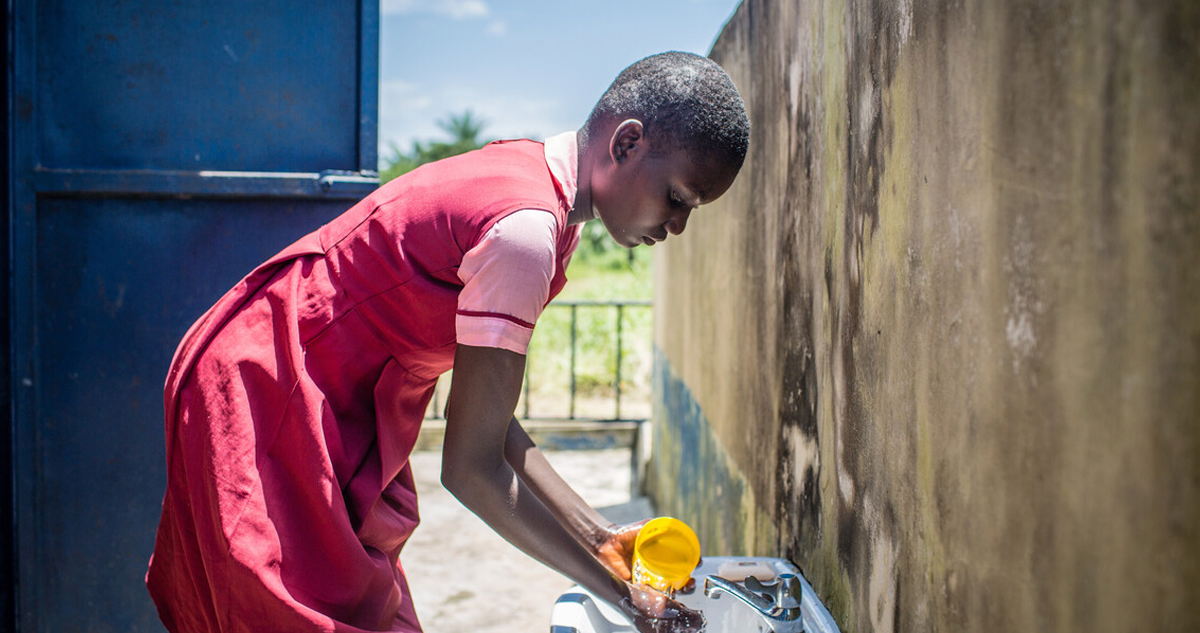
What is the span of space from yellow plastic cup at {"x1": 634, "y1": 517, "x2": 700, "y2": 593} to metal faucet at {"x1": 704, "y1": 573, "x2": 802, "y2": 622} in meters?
0.07

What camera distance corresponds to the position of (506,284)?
1.38 m

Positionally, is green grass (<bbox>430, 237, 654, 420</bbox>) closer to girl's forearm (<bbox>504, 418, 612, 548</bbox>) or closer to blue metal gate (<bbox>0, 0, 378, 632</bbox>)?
blue metal gate (<bbox>0, 0, 378, 632</bbox>)

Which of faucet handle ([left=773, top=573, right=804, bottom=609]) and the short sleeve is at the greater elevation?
the short sleeve

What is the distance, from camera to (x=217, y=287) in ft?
8.41

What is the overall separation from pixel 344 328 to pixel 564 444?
5.57m

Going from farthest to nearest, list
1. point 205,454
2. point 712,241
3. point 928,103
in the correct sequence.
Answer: point 712,241 → point 205,454 → point 928,103

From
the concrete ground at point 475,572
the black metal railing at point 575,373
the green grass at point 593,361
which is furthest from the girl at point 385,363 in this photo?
the green grass at point 593,361

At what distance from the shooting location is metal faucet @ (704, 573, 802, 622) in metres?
1.75

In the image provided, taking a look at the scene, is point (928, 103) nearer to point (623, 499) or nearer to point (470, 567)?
point (470, 567)

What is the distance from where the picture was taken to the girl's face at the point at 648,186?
5.16 ft

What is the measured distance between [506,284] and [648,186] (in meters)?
0.37

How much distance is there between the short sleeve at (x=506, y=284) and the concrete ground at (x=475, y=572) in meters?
3.01

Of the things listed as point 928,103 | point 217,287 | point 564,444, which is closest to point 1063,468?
point 928,103

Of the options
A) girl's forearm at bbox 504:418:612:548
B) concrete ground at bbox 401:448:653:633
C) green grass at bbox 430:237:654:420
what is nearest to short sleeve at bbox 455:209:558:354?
girl's forearm at bbox 504:418:612:548
